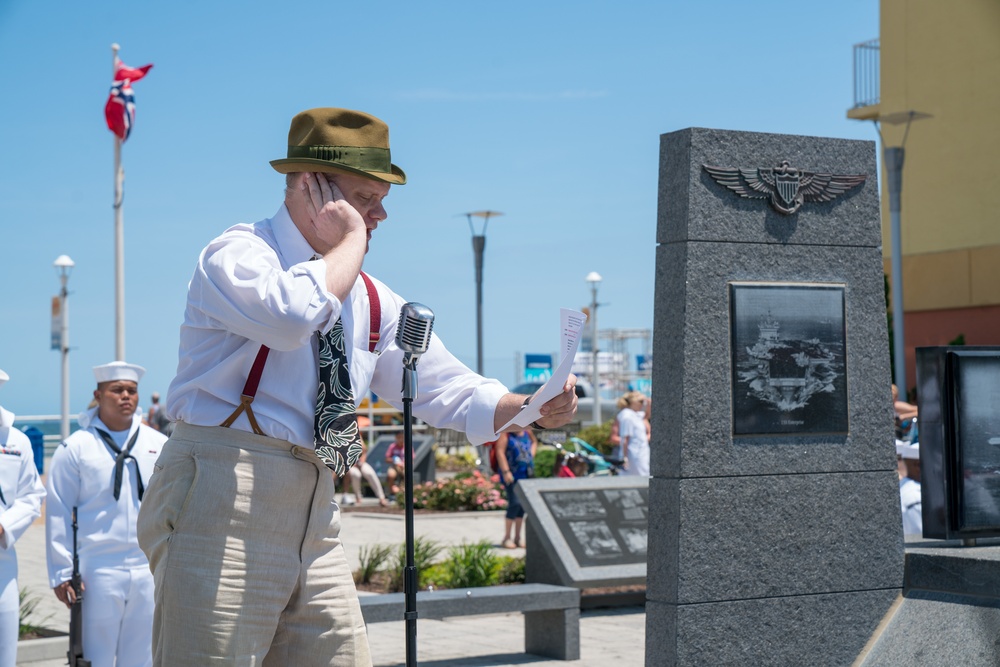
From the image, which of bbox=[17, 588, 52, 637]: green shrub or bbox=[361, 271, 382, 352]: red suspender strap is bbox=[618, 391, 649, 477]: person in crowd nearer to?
bbox=[17, 588, 52, 637]: green shrub

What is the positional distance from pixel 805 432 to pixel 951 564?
105cm

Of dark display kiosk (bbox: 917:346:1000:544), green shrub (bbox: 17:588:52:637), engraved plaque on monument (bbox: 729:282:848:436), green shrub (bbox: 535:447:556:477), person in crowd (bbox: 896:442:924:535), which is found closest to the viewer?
dark display kiosk (bbox: 917:346:1000:544)

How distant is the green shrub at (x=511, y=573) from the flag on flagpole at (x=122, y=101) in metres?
17.8

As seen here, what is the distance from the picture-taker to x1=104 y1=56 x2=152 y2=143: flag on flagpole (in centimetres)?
2631

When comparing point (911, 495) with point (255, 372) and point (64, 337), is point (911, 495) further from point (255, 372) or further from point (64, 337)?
point (64, 337)

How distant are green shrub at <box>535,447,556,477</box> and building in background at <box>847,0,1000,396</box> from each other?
11.8 metres

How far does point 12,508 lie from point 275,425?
15.2ft

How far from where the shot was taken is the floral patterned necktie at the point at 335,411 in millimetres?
3176

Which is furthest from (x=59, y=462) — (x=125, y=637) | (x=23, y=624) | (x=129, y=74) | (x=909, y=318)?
(x=909, y=318)

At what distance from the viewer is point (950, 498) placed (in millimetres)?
6227

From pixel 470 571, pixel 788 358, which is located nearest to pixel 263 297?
pixel 788 358

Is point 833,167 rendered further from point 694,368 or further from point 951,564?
point 951,564

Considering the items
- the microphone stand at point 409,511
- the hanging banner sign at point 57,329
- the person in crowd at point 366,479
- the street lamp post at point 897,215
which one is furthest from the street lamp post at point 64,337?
the microphone stand at point 409,511

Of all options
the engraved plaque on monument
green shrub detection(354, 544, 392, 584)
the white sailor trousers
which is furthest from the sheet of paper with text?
green shrub detection(354, 544, 392, 584)
